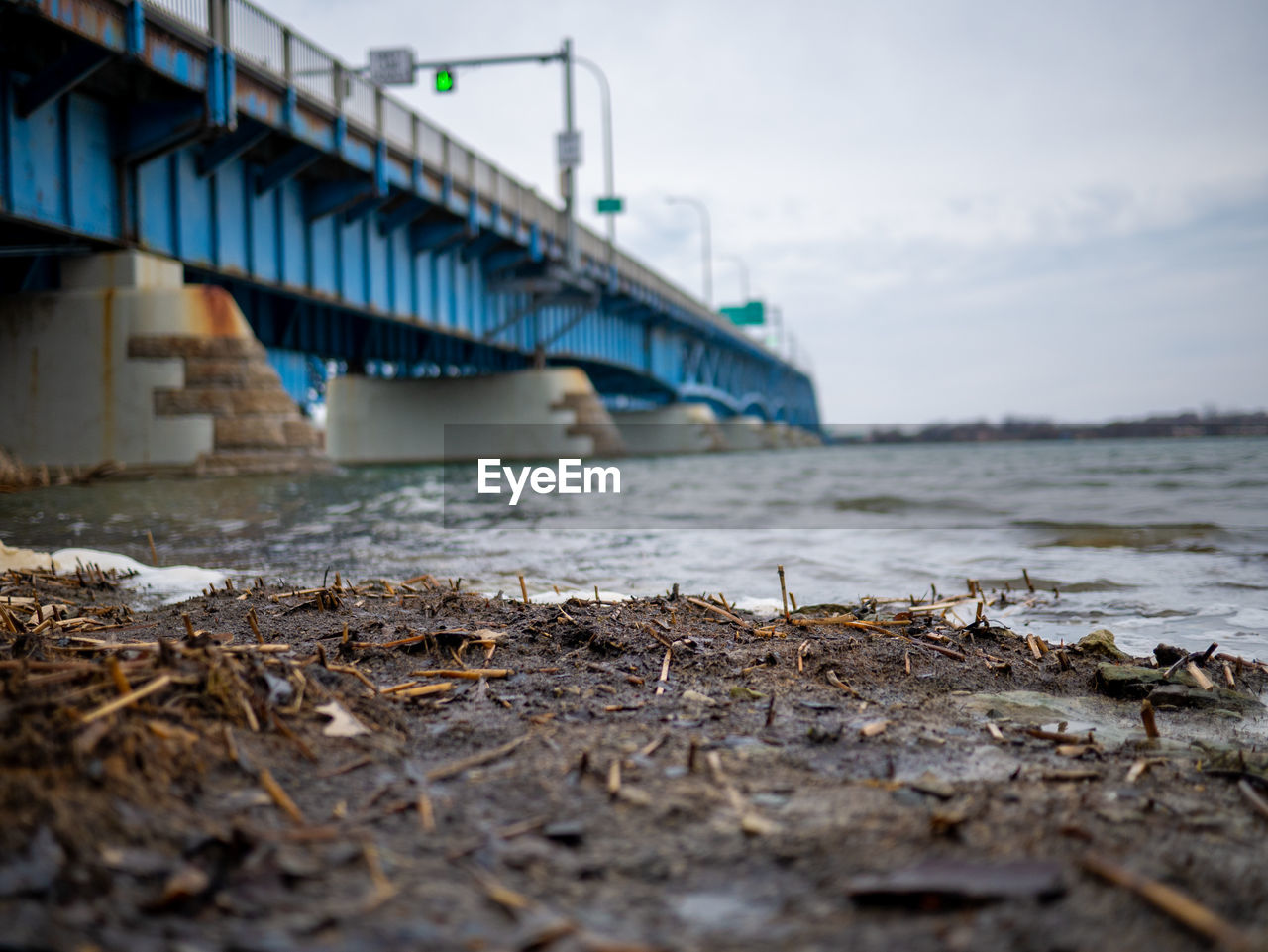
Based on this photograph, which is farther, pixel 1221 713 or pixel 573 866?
pixel 1221 713

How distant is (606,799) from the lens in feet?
7.60

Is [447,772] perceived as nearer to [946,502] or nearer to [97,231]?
[946,502]

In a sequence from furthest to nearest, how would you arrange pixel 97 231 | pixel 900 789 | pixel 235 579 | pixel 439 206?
1. pixel 439 206
2. pixel 97 231
3. pixel 235 579
4. pixel 900 789

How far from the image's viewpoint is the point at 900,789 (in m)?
2.43

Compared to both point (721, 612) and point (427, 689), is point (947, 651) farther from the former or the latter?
point (427, 689)

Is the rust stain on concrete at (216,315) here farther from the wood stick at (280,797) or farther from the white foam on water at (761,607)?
the wood stick at (280,797)

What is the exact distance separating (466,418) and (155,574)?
31868 mm

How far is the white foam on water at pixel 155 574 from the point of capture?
5.90m

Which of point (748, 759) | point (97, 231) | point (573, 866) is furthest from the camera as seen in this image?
point (97, 231)

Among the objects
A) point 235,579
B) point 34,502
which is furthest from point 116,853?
point 34,502

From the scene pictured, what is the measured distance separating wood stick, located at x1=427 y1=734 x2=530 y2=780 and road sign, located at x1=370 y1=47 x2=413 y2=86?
851 inches

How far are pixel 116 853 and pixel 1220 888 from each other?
2197mm

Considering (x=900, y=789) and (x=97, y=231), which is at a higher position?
(x=97, y=231)

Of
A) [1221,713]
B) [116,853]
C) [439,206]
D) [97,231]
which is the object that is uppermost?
[439,206]
